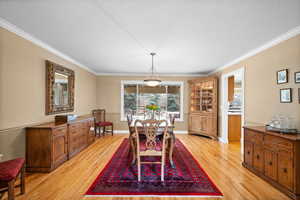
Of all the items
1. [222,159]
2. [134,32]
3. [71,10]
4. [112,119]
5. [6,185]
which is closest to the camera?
[6,185]

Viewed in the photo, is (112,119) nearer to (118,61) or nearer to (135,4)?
(118,61)

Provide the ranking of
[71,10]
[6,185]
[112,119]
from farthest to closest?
[112,119]
[71,10]
[6,185]

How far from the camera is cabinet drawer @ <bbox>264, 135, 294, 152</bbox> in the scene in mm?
2209

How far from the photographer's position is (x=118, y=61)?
472cm

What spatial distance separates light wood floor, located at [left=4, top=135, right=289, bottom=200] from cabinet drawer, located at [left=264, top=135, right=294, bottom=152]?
2.01ft

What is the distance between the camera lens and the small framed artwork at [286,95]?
270 centimetres

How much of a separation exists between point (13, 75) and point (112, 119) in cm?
416

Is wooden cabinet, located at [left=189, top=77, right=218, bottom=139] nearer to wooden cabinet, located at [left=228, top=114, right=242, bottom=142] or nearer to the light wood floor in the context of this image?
wooden cabinet, located at [left=228, top=114, right=242, bottom=142]

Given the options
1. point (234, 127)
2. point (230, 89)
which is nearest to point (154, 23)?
point (230, 89)

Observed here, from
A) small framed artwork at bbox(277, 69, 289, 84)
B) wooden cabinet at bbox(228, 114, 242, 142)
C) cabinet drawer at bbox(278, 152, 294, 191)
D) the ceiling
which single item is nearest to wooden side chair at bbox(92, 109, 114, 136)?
the ceiling

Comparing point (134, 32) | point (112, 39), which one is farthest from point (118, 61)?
point (134, 32)

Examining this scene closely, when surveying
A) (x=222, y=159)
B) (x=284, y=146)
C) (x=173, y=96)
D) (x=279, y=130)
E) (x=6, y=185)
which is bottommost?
(x=222, y=159)

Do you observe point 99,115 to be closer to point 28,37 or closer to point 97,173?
point 97,173

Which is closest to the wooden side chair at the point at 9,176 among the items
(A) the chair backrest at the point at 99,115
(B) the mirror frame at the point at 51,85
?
(B) the mirror frame at the point at 51,85
